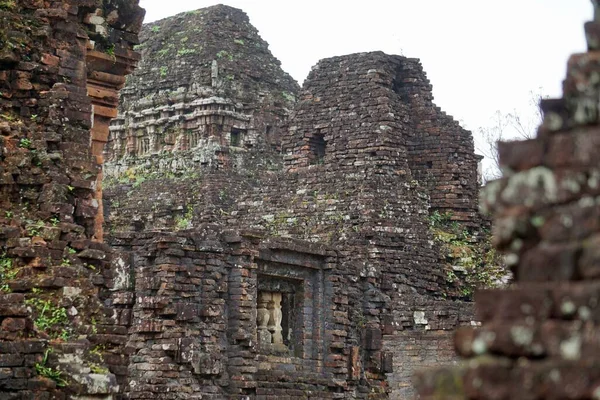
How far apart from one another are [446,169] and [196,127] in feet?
28.9

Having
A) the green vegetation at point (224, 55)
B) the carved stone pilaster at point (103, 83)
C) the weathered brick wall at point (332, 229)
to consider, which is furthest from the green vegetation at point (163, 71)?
the carved stone pilaster at point (103, 83)

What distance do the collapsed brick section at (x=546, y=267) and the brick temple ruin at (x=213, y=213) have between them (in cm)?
863

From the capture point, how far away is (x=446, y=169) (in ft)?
113

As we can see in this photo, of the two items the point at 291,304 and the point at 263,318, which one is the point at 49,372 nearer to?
the point at 263,318

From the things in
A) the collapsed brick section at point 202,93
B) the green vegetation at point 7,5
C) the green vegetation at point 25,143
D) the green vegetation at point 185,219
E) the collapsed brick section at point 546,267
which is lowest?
the collapsed brick section at point 546,267

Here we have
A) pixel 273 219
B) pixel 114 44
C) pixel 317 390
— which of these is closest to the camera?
pixel 114 44

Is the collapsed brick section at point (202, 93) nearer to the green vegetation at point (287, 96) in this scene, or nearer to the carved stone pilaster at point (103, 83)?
the green vegetation at point (287, 96)

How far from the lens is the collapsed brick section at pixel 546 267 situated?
5.38 metres

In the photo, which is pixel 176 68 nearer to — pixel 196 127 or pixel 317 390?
pixel 196 127

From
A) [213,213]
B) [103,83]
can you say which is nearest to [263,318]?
[103,83]

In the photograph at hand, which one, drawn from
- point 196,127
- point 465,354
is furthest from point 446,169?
point 465,354

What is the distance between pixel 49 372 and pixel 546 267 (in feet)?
29.2

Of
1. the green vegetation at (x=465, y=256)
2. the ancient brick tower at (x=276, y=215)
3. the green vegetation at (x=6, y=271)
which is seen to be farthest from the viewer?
the green vegetation at (x=465, y=256)

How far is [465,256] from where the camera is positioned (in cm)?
3306
